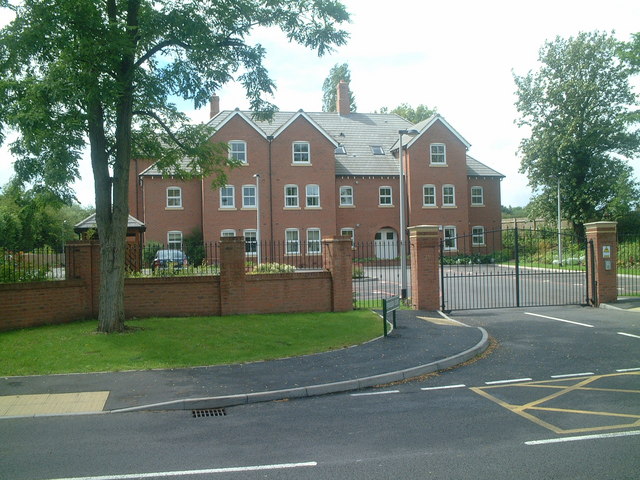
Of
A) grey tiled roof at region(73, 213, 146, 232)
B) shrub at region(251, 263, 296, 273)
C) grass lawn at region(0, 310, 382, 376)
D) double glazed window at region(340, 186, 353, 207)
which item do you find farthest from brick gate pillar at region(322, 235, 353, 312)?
double glazed window at region(340, 186, 353, 207)

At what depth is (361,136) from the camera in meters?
44.0

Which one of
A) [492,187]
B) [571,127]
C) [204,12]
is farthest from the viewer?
[492,187]

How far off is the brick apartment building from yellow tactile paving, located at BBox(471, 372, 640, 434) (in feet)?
85.5

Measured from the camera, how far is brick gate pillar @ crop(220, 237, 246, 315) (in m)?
14.6

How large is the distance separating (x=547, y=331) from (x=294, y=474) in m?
10.3

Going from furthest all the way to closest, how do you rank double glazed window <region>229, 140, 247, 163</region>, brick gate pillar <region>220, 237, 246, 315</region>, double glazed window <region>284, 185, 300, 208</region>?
double glazed window <region>284, 185, 300, 208</region> < double glazed window <region>229, 140, 247, 163</region> < brick gate pillar <region>220, 237, 246, 315</region>

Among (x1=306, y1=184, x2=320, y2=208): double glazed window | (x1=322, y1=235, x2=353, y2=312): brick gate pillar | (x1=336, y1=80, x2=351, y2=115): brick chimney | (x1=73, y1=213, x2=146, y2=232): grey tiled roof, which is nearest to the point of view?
(x1=322, y1=235, x2=353, y2=312): brick gate pillar

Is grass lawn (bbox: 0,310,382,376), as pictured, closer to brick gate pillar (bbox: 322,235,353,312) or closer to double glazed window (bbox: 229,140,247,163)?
brick gate pillar (bbox: 322,235,353,312)

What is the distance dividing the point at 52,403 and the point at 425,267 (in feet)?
36.8

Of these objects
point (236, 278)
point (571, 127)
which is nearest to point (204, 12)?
point (236, 278)

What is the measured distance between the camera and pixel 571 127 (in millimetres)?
38469

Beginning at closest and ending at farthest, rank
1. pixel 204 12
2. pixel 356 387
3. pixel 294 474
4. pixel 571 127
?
pixel 294 474
pixel 356 387
pixel 204 12
pixel 571 127

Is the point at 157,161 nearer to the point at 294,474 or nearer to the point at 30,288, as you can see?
the point at 30,288

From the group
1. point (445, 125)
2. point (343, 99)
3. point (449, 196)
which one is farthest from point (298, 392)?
point (343, 99)
